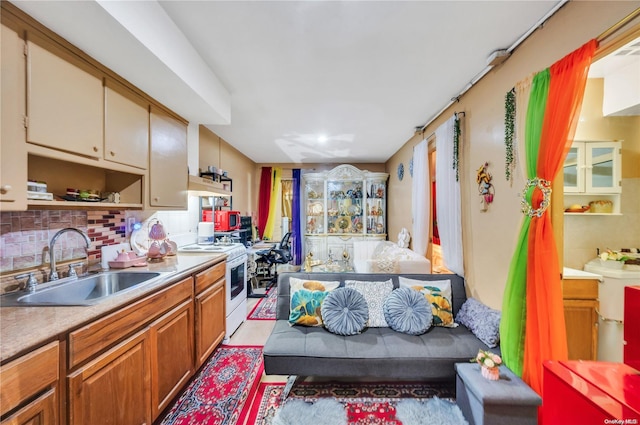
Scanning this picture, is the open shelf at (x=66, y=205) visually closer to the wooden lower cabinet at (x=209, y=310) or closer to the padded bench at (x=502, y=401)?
the wooden lower cabinet at (x=209, y=310)

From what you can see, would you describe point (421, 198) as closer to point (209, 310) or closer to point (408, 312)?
point (408, 312)

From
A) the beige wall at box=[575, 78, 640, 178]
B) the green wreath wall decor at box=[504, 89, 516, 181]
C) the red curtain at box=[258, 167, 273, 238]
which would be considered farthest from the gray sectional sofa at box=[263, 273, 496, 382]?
the red curtain at box=[258, 167, 273, 238]

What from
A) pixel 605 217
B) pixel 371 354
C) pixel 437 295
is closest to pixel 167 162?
pixel 371 354

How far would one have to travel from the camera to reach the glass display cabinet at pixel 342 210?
16.8ft

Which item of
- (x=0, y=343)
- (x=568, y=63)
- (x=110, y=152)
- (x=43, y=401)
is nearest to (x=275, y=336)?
(x=43, y=401)

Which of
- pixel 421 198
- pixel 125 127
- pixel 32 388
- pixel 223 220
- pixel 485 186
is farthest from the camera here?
pixel 223 220

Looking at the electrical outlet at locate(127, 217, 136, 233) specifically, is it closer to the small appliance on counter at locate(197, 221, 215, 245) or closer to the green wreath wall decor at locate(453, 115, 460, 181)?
the small appliance on counter at locate(197, 221, 215, 245)

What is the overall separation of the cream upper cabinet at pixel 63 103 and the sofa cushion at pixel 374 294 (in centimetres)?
215

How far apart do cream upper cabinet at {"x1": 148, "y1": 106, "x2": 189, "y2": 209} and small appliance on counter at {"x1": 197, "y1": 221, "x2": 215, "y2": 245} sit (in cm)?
63

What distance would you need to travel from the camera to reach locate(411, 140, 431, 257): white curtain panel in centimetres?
311

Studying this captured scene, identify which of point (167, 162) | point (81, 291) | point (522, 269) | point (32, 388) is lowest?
point (32, 388)

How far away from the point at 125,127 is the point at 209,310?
5.17 feet

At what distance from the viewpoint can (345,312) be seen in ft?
6.41

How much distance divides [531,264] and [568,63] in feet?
3.60
